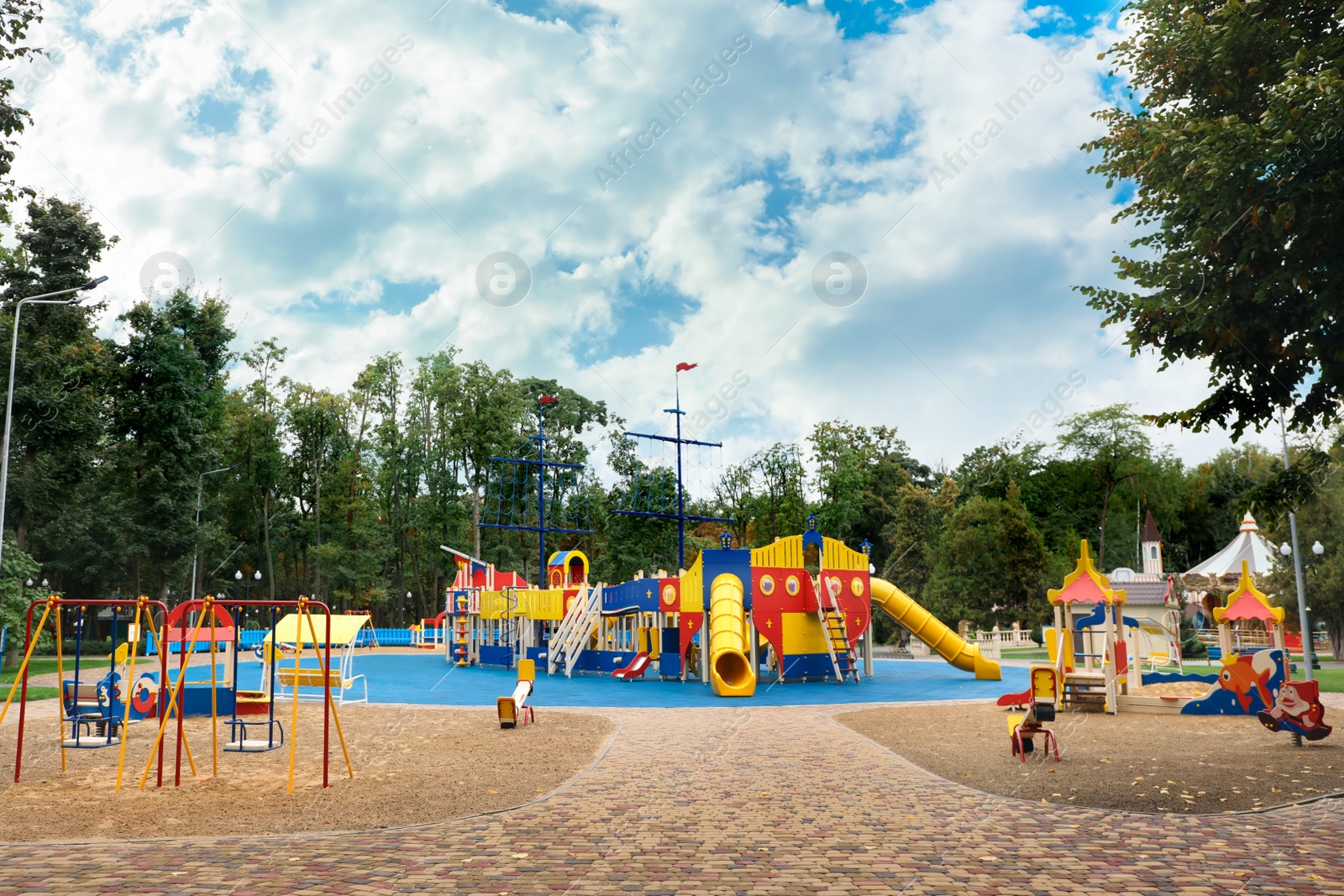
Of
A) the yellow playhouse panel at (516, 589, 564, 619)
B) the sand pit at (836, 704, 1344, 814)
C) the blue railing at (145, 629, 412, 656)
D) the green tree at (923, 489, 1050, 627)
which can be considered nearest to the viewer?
the sand pit at (836, 704, 1344, 814)

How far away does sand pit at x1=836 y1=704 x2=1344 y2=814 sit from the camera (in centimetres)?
916

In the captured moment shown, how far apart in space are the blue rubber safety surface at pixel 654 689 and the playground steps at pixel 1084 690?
9.94 ft

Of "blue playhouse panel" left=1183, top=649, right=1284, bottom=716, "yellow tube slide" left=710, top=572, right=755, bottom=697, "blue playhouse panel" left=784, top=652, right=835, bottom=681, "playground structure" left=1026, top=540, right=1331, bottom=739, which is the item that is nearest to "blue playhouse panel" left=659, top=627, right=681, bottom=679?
"yellow tube slide" left=710, top=572, right=755, bottom=697

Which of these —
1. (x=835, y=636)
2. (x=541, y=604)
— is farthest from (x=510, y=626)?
(x=835, y=636)

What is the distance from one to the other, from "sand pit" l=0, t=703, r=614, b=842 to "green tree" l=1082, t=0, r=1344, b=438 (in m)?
8.59

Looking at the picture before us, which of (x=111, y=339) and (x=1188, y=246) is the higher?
(x=111, y=339)

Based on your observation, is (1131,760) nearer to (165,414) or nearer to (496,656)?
(496,656)

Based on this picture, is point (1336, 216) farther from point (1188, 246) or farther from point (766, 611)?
point (766, 611)

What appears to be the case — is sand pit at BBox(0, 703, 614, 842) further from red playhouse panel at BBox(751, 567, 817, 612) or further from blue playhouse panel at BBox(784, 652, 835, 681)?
blue playhouse panel at BBox(784, 652, 835, 681)

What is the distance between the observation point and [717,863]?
6.77 metres

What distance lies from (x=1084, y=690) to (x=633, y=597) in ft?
47.2

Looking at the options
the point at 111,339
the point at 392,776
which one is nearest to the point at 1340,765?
the point at 392,776

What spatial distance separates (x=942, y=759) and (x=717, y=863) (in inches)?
229

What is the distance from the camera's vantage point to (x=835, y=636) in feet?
84.8
